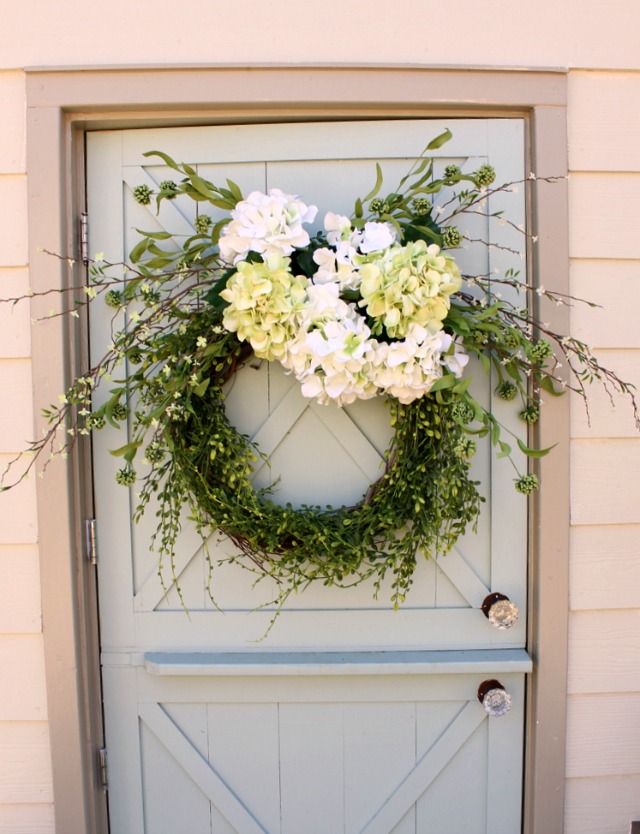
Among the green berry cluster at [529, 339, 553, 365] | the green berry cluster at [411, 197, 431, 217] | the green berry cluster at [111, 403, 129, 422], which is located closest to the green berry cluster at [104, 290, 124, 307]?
the green berry cluster at [111, 403, 129, 422]

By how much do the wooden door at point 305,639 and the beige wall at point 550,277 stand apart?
16 centimetres

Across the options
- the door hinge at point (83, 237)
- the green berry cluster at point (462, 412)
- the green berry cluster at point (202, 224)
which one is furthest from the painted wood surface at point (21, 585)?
the green berry cluster at point (462, 412)

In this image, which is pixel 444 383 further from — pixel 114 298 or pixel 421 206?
pixel 114 298

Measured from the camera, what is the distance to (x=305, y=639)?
1.58 metres

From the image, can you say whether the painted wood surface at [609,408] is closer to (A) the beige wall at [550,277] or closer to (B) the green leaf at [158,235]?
(A) the beige wall at [550,277]

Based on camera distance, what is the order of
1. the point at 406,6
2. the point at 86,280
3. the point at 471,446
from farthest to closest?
the point at 86,280 < the point at 406,6 < the point at 471,446

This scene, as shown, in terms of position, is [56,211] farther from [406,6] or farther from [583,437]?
[583,437]

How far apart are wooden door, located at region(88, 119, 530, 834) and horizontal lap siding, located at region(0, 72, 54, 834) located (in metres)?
0.17

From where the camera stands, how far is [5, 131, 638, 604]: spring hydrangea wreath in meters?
1.30

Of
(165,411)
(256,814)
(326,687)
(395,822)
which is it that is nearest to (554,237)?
(165,411)

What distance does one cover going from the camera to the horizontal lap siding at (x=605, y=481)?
1495 millimetres

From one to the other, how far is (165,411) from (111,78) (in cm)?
82

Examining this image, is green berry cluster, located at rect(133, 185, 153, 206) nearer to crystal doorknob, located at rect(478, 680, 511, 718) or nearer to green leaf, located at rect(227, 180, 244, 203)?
green leaf, located at rect(227, 180, 244, 203)

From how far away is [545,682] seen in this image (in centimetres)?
154
